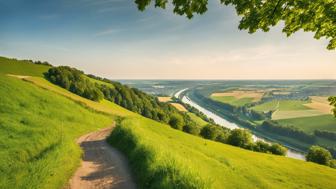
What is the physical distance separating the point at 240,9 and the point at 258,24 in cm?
108

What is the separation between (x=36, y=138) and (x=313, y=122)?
18800cm

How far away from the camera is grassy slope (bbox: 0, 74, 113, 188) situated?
13188mm

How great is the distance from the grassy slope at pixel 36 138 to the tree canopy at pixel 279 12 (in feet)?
37.5

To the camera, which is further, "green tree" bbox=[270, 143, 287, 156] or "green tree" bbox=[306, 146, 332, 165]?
"green tree" bbox=[270, 143, 287, 156]

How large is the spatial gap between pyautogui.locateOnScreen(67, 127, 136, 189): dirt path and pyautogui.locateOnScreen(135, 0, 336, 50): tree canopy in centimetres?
1003

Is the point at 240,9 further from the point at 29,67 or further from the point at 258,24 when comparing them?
the point at 29,67

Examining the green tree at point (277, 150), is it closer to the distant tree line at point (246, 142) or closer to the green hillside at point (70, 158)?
the distant tree line at point (246, 142)

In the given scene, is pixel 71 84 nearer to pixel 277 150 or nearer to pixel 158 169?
pixel 277 150

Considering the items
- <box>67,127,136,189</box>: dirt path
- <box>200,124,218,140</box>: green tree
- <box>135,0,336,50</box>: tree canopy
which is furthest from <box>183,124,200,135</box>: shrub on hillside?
<box>135,0,336,50</box>: tree canopy

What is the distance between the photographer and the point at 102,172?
15.0 m

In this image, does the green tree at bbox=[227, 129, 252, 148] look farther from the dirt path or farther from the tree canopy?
the tree canopy

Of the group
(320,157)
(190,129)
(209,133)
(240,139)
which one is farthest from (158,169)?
(320,157)

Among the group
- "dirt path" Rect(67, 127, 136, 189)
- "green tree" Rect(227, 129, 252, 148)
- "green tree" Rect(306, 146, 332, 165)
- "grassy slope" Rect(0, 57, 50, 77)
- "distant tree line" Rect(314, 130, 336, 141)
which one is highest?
"grassy slope" Rect(0, 57, 50, 77)

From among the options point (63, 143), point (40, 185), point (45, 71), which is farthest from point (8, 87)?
point (45, 71)
